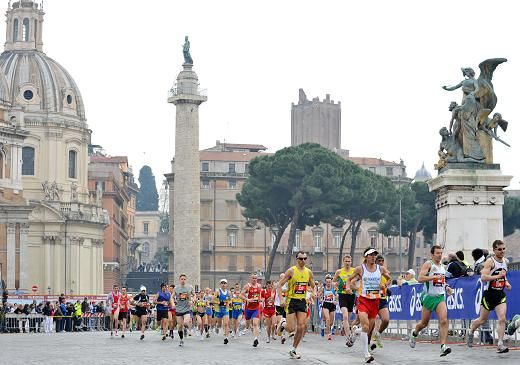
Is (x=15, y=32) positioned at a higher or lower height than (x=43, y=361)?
higher

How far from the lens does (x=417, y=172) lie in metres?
194

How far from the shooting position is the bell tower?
116812 millimetres

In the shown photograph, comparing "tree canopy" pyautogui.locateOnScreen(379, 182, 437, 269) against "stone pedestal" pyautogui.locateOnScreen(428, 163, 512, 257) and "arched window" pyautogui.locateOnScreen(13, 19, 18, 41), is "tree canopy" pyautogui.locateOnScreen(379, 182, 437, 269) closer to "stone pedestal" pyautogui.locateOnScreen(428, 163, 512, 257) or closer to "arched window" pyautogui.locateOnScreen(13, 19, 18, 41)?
"arched window" pyautogui.locateOnScreen(13, 19, 18, 41)

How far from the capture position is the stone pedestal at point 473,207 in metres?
28.8

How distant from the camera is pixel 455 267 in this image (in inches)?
987

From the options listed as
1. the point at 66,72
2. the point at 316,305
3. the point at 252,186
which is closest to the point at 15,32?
the point at 66,72

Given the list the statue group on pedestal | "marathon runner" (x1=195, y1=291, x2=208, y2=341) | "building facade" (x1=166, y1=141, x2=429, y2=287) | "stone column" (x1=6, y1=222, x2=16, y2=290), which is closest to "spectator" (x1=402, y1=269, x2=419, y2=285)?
the statue group on pedestal

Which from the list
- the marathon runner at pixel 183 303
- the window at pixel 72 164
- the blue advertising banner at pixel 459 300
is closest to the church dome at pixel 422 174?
the window at pixel 72 164

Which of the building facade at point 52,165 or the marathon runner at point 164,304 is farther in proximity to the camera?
the building facade at point 52,165

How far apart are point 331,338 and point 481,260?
341 inches

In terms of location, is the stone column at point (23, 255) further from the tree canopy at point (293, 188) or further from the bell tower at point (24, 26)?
the bell tower at point (24, 26)

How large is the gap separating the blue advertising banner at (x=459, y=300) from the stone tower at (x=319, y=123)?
13359cm

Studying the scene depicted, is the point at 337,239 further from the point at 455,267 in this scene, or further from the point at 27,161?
the point at 455,267

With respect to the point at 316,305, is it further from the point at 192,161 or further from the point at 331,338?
the point at 192,161
